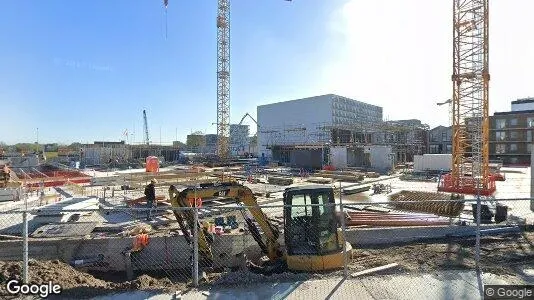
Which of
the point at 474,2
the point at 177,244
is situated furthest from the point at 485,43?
the point at 177,244

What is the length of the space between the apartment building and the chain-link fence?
58.7 meters

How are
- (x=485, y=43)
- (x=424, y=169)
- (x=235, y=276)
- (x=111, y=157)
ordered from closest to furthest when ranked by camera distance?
(x=235, y=276) < (x=485, y=43) < (x=424, y=169) < (x=111, y=157)

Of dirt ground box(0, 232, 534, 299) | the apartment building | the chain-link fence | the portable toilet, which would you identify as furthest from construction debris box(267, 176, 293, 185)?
the apartment building

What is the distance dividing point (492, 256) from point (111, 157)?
181ft

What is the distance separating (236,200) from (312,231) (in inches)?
80.3

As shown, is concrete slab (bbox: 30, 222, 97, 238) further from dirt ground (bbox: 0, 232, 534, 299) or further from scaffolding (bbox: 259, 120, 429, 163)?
scaffolding (bbox: 259, 120, 429, 163)

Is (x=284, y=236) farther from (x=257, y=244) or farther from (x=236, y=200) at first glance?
(x=257, y=244)

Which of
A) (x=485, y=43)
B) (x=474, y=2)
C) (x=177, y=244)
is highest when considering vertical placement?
(x=474, y=2)

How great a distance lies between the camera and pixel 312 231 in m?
7.26

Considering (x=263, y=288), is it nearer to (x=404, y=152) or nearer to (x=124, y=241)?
(x=124, y=241)

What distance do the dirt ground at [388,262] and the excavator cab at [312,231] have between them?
525 mm

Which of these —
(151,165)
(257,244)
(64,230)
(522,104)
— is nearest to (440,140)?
(522,104)

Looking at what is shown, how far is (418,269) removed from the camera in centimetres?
693

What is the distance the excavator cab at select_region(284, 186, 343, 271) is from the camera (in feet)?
23.6
